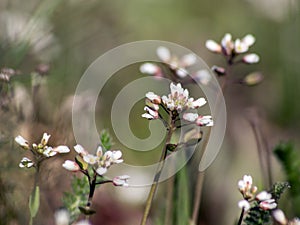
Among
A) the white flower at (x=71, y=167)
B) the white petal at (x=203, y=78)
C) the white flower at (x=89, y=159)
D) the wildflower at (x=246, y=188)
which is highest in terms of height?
the white petal at (x=203, y=78)

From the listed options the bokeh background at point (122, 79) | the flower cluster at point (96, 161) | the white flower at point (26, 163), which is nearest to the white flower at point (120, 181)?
the flower cluster at point (96, 161)

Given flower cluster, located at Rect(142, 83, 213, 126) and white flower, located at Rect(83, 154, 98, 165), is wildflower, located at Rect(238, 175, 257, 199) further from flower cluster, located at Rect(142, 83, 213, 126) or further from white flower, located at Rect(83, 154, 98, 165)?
white flower, located at Rect(83, 154, 98, 165)

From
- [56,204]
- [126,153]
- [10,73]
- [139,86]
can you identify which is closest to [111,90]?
[139,86]

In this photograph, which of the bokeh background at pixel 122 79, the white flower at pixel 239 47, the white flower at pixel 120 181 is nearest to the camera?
the white flower at pixel 120 181

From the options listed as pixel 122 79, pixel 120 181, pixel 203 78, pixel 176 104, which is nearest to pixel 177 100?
pixel 176 104

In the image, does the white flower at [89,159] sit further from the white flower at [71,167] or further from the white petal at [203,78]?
the white petal at [203,78]

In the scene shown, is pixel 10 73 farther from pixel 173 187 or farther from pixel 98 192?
pixel 98 192

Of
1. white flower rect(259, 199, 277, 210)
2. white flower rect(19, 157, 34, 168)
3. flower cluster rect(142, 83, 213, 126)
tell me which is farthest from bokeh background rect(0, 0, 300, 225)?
white flower rect(259, 199, 277, 210)

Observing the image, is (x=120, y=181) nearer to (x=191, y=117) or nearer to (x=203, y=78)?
(x=191, y=117)

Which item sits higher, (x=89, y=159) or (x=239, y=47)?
(x=239, y=47)
